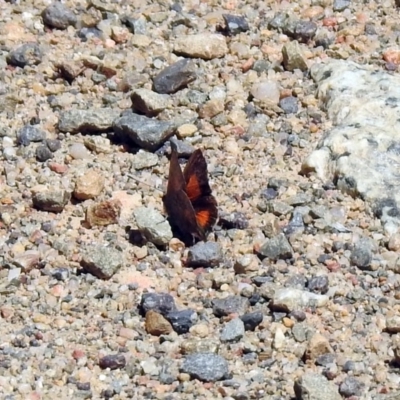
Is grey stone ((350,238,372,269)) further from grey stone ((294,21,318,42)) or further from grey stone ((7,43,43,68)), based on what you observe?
A: grey stone ((7,43,43,68))

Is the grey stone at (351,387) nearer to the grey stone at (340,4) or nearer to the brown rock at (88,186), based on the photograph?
the brown rock at (88,186)

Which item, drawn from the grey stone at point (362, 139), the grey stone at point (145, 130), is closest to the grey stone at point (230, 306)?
the grey stone at point (362, 139)

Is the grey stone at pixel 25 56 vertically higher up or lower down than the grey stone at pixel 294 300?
higher up

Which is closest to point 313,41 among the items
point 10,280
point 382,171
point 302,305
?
point 382,171

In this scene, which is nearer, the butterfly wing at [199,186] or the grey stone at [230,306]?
the grey stone at [230,306]

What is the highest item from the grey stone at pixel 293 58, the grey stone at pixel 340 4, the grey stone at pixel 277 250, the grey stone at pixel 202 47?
the grey stone at pixel 340 4

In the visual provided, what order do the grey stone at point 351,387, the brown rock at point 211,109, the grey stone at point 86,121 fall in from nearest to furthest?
→ 1. the grey stone at point 351,387
2. the grey stone at point 86,121
3. the brown rock at point 211,109

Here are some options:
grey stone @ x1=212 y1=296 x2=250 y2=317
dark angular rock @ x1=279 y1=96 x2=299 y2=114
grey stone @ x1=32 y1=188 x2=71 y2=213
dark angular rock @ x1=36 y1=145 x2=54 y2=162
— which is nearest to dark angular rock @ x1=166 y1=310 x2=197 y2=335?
grey stone @ x1=212 y1=296 x2=250 y2=317
